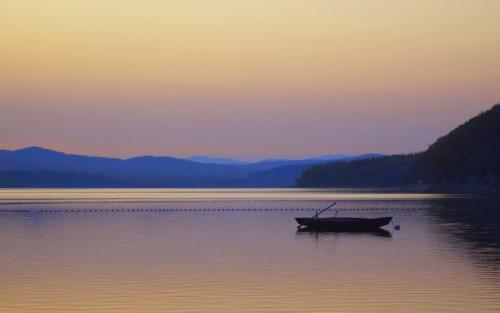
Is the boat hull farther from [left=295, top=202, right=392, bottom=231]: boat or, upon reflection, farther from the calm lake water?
the calm lake water

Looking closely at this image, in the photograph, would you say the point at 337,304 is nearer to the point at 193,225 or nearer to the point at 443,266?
the point at 443,266

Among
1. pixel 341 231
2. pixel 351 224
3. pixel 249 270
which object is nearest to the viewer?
pixel 249 270

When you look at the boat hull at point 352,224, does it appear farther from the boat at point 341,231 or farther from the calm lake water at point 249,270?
the calm lake water at point 249,270

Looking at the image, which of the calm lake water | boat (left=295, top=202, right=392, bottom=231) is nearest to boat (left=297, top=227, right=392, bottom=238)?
boat (left=295, top=202, right=392, bottom=231)

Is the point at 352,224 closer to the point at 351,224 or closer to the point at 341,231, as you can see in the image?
the point at 351,224

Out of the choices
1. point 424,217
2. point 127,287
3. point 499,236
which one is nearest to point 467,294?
point 127,287

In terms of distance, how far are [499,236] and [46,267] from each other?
130 feet

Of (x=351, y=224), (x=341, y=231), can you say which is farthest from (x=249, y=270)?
(x=351, y=224)

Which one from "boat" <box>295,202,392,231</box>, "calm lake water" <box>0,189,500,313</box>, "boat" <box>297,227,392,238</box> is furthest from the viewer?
"boat" <box>295,202,392,231</box>

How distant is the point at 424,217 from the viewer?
403 ft

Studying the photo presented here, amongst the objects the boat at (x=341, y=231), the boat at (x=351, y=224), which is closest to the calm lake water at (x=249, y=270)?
the boat at (x=341, y=231)

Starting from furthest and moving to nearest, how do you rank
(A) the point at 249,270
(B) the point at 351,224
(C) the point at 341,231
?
(B) the point at 351,224
(C) the point at 341,231
(A) the point at 249,270

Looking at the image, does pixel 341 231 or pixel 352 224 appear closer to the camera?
pixel 341 231

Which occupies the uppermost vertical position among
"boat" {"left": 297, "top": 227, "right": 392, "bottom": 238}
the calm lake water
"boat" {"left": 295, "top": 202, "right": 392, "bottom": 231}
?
"boat" {"left": 295, "top": 202, "right": 392, "bottom": 231}
